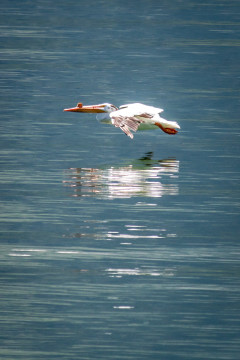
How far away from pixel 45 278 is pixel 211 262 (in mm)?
1588

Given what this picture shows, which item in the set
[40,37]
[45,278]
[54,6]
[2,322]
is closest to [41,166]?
[45,278]

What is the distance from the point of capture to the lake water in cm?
809

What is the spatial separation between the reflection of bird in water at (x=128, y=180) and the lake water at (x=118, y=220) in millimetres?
24

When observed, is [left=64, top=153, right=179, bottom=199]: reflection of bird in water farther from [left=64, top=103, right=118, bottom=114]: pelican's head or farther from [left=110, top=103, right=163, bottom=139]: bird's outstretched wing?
[left=64, top=103, right=118, bottom=114]: pelican's head

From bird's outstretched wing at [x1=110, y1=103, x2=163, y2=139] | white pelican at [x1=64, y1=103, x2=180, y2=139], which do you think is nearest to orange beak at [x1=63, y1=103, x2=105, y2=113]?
white pelican at [x1=64, y1=103, x2=180, y2=139]

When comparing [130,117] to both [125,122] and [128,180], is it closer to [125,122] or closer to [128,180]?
[125,122]

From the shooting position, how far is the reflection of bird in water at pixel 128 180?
11594 millimetres

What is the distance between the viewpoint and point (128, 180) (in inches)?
478

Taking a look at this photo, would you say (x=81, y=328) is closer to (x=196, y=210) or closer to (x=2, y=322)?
(x=2, y=322)

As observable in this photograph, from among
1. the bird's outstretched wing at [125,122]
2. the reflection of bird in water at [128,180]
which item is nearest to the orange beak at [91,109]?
the bird's outstretched wing at [125,122]

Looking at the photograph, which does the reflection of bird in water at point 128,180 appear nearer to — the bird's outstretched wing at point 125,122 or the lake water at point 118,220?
the lake water at point 118,220

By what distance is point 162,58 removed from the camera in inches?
945

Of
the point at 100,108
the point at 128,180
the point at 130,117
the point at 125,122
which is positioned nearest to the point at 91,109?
the point at 100,108

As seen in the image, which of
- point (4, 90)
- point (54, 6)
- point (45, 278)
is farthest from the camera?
point (54, 6)
